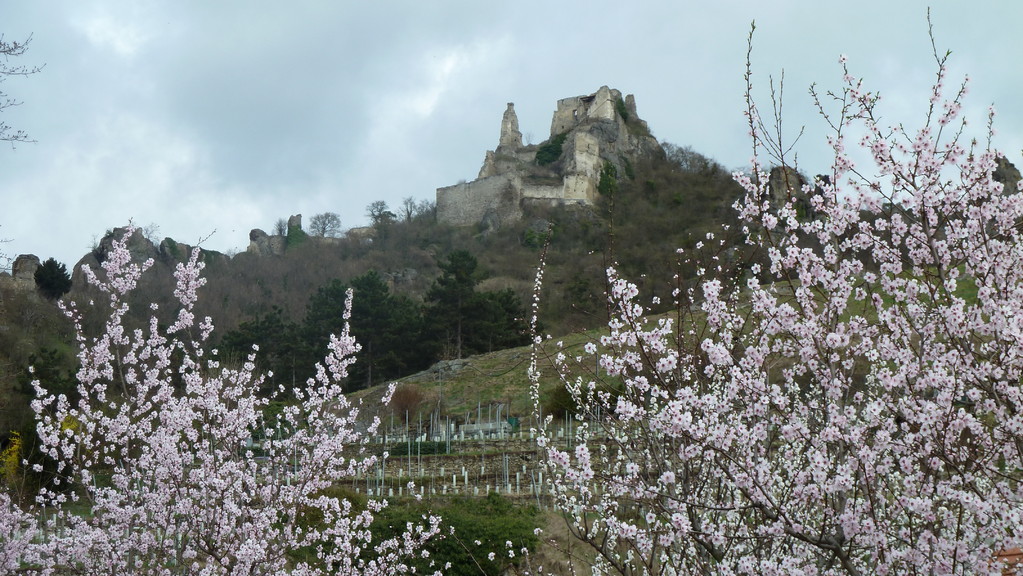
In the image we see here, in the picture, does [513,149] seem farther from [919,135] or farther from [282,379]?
[919,135]

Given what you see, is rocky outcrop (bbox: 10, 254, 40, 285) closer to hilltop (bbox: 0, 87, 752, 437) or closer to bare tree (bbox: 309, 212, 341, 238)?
hilltop (bbox: 0, 87, 752, 437)

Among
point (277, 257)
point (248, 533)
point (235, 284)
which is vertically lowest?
point (248, 533)

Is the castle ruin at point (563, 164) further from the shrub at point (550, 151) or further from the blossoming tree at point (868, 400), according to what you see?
the blossoming tree at point (868, 400)

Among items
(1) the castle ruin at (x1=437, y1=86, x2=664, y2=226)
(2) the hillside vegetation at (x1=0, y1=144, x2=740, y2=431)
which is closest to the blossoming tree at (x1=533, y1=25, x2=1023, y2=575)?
(2) the hillside vegetation at (x1=0, y1=144, x2=740, y2=431)

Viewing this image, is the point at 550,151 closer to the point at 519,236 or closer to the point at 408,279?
the point at 519,236

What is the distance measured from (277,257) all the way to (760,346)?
6810 centimetres

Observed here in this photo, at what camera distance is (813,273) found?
4074 mm

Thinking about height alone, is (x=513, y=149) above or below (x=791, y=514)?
above

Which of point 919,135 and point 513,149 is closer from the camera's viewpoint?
point 919,135

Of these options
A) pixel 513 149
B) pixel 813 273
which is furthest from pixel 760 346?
pixel 513 149

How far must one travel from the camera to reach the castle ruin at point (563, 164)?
6875 centimetres

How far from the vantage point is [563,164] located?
71.7m

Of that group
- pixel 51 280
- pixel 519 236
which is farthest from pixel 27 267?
pixel 519 236

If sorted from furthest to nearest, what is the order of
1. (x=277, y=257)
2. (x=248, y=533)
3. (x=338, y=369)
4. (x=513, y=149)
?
(x=513, y=149) → (x=277, y=257) → (x=338, y=369) → (x=248, y=533)
